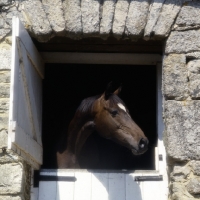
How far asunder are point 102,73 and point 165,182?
2066 millimetres

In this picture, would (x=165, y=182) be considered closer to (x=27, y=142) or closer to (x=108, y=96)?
(x=108, y=96)

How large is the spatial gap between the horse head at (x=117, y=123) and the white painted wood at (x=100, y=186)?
0.34m

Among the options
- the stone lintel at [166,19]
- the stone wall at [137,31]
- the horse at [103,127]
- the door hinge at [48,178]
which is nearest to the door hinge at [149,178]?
the horse at [103,127]

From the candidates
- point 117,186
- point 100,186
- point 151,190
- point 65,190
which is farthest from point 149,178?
point 65,190

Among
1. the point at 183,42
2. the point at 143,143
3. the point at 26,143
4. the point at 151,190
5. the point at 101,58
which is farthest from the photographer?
the point at 101,58

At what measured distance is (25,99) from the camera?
465 cm

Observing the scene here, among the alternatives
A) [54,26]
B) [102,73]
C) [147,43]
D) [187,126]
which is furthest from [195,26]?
A: [102,73]

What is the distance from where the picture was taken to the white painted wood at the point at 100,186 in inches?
202

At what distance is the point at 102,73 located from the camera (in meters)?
6.84

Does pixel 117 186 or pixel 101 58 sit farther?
pixel 101 58

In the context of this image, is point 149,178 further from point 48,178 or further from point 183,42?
point 183,42

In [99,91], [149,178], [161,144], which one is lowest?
[149,178]

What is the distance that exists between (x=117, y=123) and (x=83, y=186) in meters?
0.61

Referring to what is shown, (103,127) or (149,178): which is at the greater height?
(103,127)
